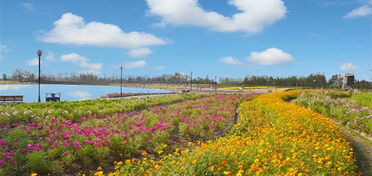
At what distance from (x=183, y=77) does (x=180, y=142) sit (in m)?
117

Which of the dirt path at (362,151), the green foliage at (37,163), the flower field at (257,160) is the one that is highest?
the flower field at (257,160)

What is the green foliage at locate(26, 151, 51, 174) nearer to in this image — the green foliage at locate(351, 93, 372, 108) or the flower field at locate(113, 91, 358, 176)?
the flower field at locate(113, 91, 358, 176)

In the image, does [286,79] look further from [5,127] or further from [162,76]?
[5,127]

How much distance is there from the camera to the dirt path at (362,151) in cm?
643

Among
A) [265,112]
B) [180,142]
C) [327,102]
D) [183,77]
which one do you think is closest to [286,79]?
[183,77]

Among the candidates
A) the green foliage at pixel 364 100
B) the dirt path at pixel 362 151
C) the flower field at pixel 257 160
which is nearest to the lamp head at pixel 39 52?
the flower field at pixel 257 160

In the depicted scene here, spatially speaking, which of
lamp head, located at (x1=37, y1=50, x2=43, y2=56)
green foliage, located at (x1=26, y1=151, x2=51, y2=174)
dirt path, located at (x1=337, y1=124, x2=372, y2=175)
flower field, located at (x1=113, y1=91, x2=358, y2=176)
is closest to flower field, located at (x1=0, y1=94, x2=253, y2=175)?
green foliage, located at (x1=26, y1=151, x2=51, y2=174)

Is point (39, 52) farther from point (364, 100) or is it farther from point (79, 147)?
point (364, 100)

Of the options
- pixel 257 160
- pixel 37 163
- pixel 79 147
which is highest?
pixel 257 160

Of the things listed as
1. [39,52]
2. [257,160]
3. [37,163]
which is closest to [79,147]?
[37,163]

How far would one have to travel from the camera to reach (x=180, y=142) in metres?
8.09

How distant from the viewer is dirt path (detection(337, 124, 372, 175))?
21.1ft

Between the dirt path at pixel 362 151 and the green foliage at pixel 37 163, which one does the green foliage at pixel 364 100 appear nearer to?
the dirt path at pixel 362 151

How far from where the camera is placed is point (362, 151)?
26.2ft
